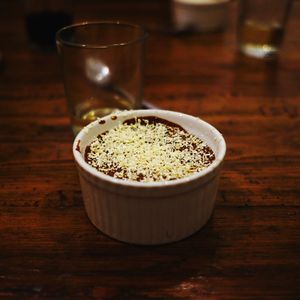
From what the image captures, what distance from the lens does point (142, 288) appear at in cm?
60

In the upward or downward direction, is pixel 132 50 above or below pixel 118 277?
above

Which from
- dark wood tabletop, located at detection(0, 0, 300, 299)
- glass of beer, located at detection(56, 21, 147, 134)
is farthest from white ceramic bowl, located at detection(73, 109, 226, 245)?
glass of beer, located at detection(56, 21, 147, 134)

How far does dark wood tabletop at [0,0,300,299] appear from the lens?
0.61 m

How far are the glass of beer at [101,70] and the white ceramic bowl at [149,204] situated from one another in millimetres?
280

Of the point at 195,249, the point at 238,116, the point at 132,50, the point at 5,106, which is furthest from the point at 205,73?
the point at 195,249

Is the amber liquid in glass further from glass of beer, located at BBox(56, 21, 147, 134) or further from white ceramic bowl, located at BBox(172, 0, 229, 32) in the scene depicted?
glass of beer, located at BBox(56, 21, 147, 134)

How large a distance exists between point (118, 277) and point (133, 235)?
0.07 meters

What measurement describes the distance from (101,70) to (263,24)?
0.63 metres

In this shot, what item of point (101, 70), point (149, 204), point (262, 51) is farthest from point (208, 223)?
point (262, 51)

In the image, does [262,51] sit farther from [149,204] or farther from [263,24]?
[149,204]

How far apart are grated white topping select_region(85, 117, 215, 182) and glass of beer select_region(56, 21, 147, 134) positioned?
20 centimetres

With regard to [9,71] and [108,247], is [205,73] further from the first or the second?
[108,247]

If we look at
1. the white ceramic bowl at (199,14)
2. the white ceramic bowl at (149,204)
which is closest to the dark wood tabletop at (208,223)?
the white ceramic bowl at (149,204)

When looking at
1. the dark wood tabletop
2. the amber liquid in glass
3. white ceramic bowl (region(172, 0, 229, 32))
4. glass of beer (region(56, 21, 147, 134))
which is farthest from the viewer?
white ceramic bowl (region(172, 0, 229, 32))
